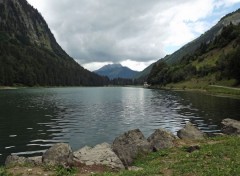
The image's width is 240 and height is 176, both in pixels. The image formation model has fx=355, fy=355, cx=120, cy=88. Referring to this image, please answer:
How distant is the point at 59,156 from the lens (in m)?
28.1

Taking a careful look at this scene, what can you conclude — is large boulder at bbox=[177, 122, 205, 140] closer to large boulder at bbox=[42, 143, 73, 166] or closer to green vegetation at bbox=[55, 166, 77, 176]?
large boulder at bbox=[42, 143, 73, 166]

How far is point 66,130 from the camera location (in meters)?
58.9

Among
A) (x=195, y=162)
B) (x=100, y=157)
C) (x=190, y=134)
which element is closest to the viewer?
(x=195, y=162)

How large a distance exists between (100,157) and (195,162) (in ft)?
29.4

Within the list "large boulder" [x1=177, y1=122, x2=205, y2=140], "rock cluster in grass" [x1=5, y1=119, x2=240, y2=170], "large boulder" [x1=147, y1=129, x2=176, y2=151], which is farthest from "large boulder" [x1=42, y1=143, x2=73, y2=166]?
"large boulder" [x1=177, y1=122, x2=205, y2=140]

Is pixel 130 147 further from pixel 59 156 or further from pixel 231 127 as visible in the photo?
pixel 231 127

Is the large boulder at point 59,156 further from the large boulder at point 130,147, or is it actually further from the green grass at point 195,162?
the large boulder at point 130,147

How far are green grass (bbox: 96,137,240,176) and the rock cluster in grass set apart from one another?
153 centimetres

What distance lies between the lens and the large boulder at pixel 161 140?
115ft

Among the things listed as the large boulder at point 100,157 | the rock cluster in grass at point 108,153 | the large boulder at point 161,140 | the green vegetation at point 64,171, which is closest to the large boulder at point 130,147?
the rock cluster in grass at point 108,153

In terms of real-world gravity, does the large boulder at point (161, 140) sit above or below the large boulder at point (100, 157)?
above

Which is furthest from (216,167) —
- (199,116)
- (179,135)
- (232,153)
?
(199,116)

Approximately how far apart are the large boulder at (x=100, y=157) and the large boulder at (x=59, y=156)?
1.96 meters

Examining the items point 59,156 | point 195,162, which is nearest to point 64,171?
point 59,156
